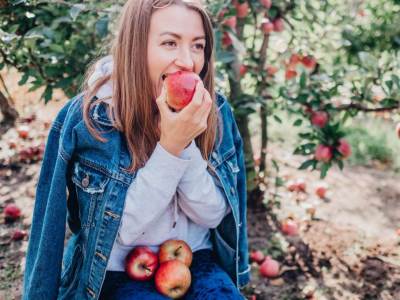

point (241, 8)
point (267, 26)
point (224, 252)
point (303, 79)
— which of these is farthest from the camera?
point (267, 26)

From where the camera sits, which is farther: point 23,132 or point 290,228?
point 23,132

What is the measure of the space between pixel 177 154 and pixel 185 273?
369 mm

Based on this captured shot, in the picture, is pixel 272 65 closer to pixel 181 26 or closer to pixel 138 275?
pixel 181 26

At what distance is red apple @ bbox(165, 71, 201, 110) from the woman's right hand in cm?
2

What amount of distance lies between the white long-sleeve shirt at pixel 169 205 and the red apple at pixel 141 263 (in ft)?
0.11

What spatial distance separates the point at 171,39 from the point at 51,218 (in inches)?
24.7

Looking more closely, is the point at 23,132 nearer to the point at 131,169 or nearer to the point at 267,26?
the point at 267,26

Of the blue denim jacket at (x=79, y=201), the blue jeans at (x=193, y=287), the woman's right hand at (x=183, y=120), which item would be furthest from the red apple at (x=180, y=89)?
the blue jeans at (x=193, y=287)

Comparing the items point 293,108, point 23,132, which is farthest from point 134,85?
point 23,132

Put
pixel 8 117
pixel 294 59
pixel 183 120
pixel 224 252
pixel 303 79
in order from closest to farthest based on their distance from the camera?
pixel 183 120
pixel 224 252
pixel 303 79
pixel 294 59
pixel 8 117

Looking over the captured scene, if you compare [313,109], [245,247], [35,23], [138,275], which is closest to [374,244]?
[313,109]

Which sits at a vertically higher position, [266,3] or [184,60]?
[266,3]

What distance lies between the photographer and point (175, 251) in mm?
1413

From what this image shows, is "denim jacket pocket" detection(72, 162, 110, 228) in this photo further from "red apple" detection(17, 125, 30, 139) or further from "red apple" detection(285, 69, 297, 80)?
"red apple" detection(17, 125, 30, 139)
